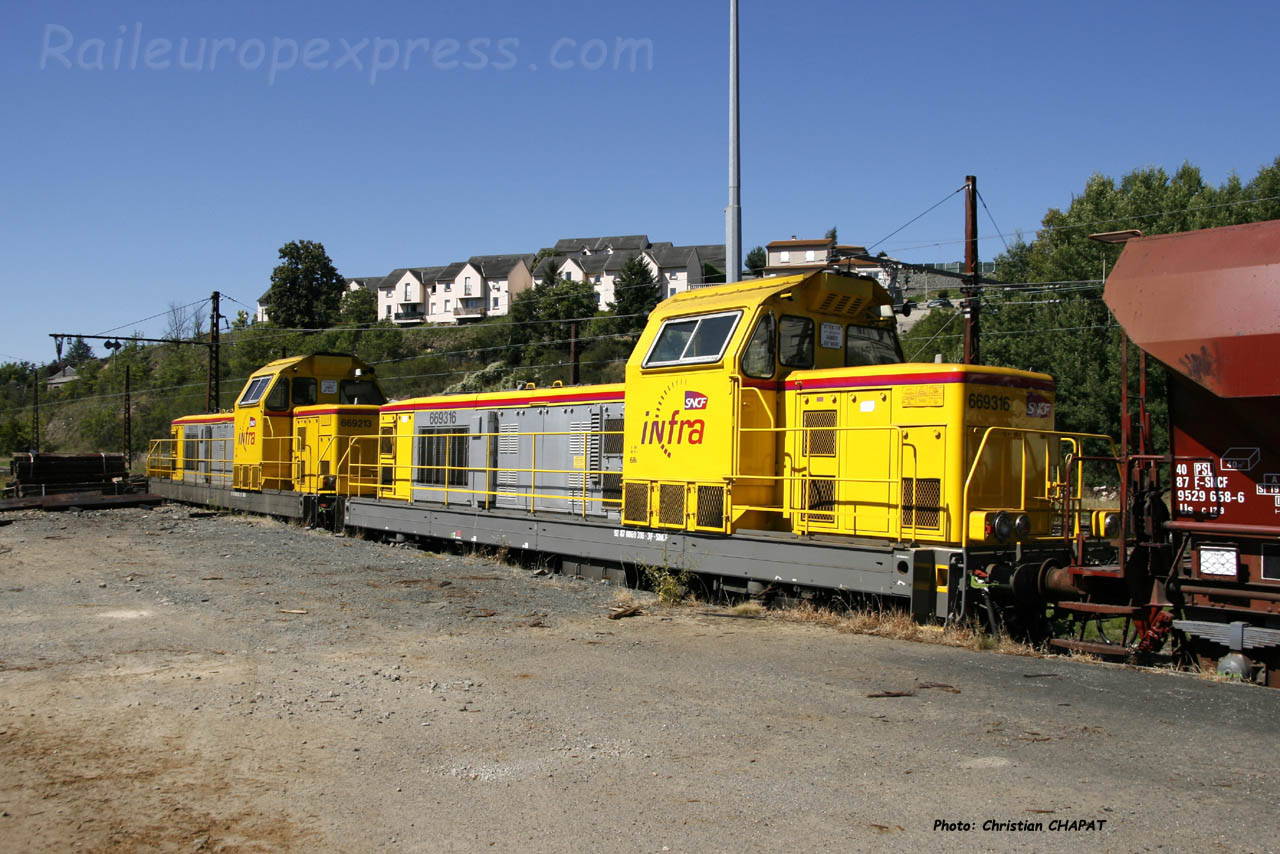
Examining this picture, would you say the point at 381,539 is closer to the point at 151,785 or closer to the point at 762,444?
the point at 762,444

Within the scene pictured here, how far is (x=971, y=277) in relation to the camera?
21.1 m

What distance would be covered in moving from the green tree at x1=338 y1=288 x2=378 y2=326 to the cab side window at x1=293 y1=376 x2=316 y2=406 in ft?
225

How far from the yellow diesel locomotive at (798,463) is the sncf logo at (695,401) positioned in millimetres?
22

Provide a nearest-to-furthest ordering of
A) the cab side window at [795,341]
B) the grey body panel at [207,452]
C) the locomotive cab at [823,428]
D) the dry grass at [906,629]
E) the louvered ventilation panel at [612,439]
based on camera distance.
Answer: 1. the dry grass at [906,629]
2. the locomotive cab at [823,428]
3. the cab side window at [795,341]
4. the louvered ventilation panel at [612,439]
5. the grey body panel at [207,452]

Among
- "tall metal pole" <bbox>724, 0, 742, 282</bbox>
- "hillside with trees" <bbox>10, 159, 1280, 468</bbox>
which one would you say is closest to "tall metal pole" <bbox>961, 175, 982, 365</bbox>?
"hillside with trees" <bbox>10, 159, 1280, 468</bbox>

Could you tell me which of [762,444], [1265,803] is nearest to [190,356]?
[762,444]

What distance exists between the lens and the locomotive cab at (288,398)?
72.1ft

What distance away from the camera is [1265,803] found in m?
4.57

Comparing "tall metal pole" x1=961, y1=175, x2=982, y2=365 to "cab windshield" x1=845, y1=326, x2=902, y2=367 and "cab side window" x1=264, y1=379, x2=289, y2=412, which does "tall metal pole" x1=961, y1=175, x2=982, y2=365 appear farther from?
"cab side window" x1=264, y1=379, x2=289, y2=412

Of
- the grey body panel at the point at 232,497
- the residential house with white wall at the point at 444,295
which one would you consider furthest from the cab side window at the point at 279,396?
the residential house with white wall at the point at 444,295

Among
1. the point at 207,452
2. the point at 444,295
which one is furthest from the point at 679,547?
the point at 444,295

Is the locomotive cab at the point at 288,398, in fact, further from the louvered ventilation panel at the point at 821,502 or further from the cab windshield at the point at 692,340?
the louvered ventilation panel at the point at 821,502

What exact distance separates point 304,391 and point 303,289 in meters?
75.7

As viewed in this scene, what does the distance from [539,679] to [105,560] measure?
10.0 m
